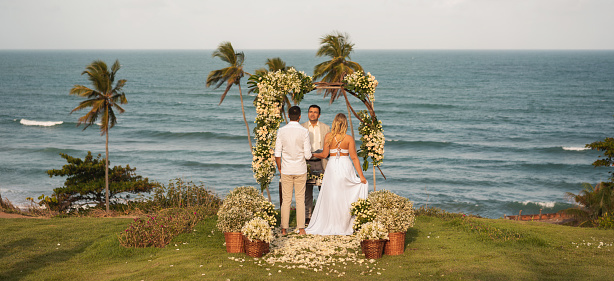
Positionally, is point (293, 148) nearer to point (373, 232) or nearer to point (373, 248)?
point (373, 232)

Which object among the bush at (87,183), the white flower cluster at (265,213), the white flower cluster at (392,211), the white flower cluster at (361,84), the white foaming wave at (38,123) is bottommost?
the white foaming wave at (38,123)

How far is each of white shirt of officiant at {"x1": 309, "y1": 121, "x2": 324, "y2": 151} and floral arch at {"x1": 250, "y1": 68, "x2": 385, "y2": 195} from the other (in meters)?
0.72

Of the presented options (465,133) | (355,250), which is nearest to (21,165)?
(355,250)

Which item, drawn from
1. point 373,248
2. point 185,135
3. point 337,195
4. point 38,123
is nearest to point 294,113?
point 337,195

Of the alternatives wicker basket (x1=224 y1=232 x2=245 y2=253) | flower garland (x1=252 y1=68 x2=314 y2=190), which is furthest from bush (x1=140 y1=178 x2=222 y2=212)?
wicker basket (x1=224 y1=232 x2=245 y2=253)

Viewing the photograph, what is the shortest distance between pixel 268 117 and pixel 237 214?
2.54 meters

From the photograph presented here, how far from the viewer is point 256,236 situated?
797 cm

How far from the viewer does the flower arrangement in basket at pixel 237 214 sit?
8.30 metres

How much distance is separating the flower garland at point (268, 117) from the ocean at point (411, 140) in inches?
563

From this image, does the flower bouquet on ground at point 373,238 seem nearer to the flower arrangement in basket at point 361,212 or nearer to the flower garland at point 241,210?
the flower arrangement in basket at point 361,212

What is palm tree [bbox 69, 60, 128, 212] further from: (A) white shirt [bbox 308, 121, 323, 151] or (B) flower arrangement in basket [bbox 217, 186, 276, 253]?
(B) flower arrangement in basket [bbox 217, 186, 276, 253]

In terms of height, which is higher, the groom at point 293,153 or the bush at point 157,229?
the groom at point 293,153

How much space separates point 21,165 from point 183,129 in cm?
1725

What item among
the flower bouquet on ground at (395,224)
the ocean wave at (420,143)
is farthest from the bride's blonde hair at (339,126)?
the ocean wave at (420,143)
